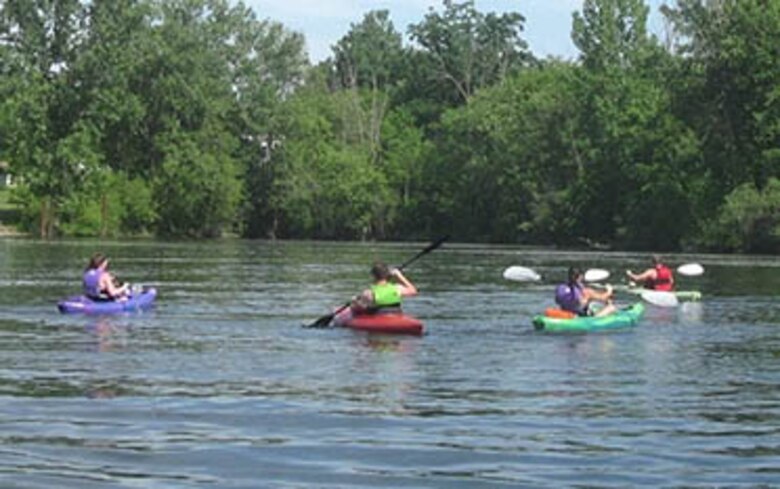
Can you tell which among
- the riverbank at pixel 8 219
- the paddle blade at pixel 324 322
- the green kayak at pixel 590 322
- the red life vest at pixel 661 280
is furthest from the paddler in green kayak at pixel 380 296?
the riverbank at pixel 8 219

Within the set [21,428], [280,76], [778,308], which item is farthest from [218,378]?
[280,76]

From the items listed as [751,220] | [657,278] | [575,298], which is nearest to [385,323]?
[575,298]

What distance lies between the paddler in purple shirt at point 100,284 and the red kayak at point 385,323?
6079 millimetres

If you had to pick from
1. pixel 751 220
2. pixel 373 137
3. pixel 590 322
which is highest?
pixel 373 137

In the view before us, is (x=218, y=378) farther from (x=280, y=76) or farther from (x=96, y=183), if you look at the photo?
(x=280, y=76)

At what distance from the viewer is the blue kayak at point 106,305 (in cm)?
2981

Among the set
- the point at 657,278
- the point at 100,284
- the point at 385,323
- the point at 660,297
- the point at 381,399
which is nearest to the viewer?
the point at 381,399

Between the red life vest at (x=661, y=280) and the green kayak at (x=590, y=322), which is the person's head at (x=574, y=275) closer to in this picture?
the green kayak at (x=590, y=322)

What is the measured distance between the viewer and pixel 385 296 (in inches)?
1020

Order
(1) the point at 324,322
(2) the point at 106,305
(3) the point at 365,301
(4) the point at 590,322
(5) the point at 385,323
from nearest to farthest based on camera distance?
1. (5) the point at 385,323
2. (3) the point at 365,301
3. (1) the point at 324,322
4. (4) the point at 590,322
5. (2) the point at 106,305

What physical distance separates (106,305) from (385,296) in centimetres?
711

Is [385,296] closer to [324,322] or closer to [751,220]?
[324,322]

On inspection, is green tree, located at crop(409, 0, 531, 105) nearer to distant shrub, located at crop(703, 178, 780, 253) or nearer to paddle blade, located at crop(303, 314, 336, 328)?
distant shrub, located at crop(703, 178, 780, 253)

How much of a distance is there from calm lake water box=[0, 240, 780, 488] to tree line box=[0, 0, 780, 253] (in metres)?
48.8
